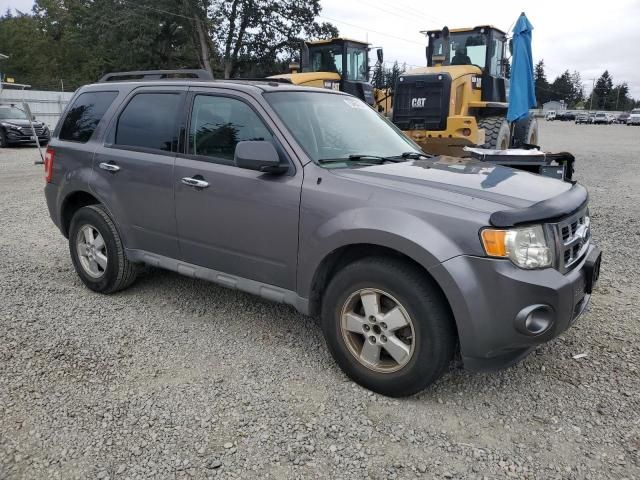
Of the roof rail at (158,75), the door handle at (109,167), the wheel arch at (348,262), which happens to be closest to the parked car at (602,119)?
the roof rail at (158,75)

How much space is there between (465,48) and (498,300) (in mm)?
10331

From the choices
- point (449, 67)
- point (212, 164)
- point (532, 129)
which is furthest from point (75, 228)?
point (532, 129)

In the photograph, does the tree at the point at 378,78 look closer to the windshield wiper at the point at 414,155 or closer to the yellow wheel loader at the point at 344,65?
the yellow wheel loader at the point at 344,65

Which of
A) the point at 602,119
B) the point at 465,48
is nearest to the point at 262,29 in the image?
the point at 465,48

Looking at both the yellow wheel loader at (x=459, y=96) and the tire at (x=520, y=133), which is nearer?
the yellow wheel loader at (x=459, y=96)

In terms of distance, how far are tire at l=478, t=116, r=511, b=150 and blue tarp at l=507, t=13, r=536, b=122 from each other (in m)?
0.81

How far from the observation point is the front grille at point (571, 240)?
2.84m

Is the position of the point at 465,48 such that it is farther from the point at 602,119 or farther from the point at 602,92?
the point at 602,92

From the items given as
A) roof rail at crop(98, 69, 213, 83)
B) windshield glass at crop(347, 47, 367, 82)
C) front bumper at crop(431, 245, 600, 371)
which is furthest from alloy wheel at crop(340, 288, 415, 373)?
windshield glass at crop(347, 47, 367, 82)

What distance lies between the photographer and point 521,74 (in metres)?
9.72

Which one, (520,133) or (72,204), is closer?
(72,204)

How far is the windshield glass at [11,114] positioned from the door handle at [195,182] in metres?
19.7

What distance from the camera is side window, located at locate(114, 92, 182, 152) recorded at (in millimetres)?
4094

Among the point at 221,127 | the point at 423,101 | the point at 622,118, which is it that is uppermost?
the point at 622,118
